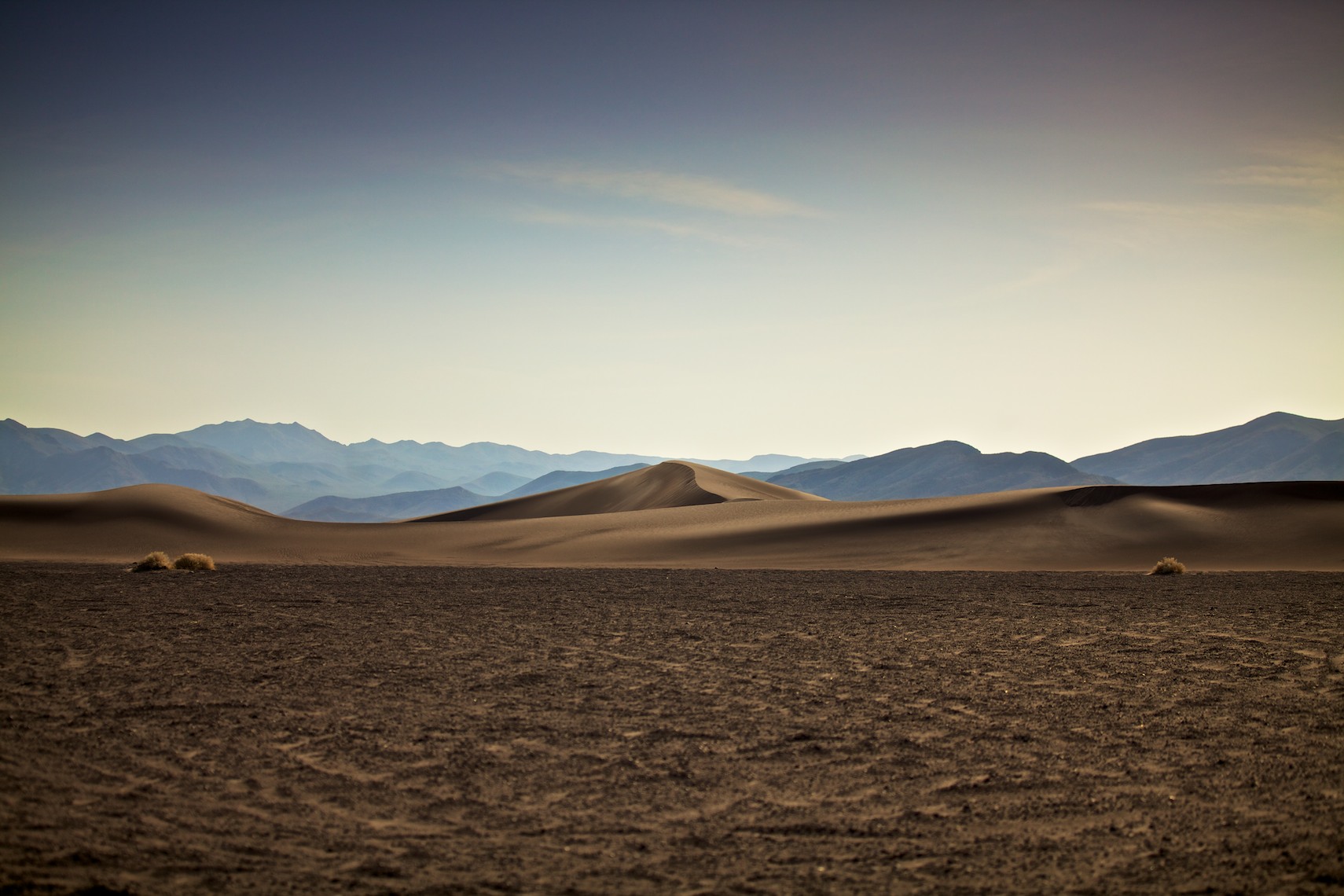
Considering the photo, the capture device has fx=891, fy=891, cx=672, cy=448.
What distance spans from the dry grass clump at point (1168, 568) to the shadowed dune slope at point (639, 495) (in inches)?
1256

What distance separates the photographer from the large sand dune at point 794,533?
3002cm

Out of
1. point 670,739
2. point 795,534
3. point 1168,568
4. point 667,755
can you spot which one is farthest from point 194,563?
point 1168,568

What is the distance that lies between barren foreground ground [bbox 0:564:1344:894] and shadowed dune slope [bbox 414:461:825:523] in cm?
4223

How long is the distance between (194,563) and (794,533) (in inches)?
879

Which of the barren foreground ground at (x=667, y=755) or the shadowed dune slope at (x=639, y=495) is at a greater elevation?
the shadowed dune slope at (x=639, y=495)

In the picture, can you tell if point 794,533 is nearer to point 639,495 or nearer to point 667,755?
point 639,495

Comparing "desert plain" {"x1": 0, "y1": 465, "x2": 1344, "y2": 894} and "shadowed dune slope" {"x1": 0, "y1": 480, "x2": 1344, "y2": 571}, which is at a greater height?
"shadowed dune slope" {"x1": 0, "y1": 480, "x2": 1344, "y2": 571}

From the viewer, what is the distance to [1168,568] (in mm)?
24188

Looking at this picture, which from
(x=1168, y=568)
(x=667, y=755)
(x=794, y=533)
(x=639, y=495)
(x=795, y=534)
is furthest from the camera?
(x=639, y=495)

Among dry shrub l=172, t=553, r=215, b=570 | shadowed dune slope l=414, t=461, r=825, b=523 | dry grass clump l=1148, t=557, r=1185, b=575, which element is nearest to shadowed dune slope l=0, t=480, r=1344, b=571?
dry grass clump l=1148, t=557, r=1185, b=575

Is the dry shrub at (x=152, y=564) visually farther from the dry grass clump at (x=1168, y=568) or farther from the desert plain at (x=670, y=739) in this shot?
the dry grass clump at (x=1168, y=568)

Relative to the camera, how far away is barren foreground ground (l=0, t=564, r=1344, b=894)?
5.30 meters

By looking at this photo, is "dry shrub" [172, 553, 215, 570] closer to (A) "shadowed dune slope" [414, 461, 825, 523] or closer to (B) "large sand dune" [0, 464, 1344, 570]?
(B) "large sand dune" [0, 464, 1344, 570]

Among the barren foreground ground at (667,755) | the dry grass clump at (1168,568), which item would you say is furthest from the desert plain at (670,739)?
the dry grass clump at (1168,568)
